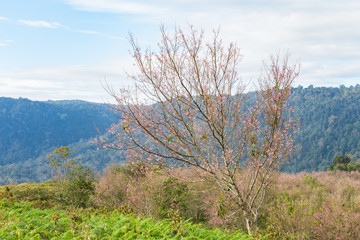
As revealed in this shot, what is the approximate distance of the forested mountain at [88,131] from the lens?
8931 centimetres

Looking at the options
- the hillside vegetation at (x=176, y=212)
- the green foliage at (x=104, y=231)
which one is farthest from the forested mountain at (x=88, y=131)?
the green foliage at (x=104, y=231)

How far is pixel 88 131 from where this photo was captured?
560ft

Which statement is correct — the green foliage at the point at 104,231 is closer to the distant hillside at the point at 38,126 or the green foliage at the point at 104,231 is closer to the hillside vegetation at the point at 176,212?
the hillside vegetation at the point at 176,212

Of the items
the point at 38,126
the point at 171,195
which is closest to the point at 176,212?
the point at 171,195

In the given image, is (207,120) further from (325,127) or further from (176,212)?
(325,127)

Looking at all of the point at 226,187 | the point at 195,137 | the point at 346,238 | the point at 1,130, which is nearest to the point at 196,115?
the point at 195,137

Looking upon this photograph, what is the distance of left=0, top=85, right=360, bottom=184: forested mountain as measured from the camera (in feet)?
293

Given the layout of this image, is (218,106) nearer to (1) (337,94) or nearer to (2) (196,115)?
(2) (196,115)

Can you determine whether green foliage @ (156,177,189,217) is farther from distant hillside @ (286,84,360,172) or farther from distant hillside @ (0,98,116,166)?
distant hillside @ (0,98,116,166)

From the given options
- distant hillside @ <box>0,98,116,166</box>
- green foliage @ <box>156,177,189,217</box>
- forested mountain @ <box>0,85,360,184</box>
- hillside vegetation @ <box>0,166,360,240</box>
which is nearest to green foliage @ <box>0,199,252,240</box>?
hillside vegetation @ <box>0,166,360,240</box>

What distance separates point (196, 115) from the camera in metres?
7.60

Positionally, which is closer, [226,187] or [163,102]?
[163,102]

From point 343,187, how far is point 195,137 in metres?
8.81

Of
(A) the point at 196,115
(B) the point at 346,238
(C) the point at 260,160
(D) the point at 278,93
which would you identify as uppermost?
(D) the point at 278,93
